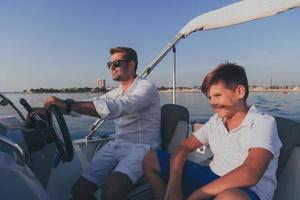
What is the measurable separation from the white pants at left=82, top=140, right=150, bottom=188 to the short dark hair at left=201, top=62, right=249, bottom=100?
0.94 m

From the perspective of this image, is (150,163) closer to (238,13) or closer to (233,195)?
(233,195)

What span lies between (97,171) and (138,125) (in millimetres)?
506

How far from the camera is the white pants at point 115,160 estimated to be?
3152 millimetres

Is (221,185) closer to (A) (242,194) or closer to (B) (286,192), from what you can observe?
(A) (242,194)

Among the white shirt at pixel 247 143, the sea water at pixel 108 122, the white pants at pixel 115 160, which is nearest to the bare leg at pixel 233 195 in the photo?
the white shirt at pixel 247 143

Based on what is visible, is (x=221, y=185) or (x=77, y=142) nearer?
(x=221, y=185)

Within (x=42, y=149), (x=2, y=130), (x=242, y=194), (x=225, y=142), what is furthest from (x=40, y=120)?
(x=242, y=194)

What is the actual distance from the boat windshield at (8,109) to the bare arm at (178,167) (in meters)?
1.26

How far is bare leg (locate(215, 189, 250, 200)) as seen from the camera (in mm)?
2090

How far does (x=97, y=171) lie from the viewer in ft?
11.0

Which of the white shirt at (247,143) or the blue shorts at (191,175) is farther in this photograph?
the blue shorts at (191,175)

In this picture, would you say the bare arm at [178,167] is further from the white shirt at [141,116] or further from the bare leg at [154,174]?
the white shirt at [141,116]

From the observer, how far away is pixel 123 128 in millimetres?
3449

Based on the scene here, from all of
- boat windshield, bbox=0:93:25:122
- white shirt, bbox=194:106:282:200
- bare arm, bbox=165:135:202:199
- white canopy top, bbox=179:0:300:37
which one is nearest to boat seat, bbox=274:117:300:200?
white shirt, bbox=194:106:282:200
